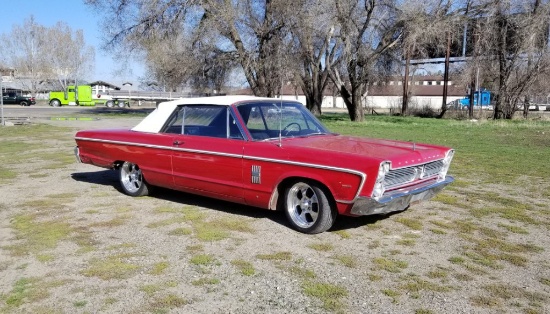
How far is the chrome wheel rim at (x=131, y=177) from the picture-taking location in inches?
284

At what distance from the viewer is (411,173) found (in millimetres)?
5359

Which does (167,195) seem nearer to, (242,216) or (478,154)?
(242,216)

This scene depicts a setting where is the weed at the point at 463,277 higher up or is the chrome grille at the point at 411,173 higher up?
the chrome grille at the point at 411,173

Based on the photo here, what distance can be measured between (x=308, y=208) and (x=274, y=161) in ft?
2.08

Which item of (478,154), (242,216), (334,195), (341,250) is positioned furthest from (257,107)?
(478,154)

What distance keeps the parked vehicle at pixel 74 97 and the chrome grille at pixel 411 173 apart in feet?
185

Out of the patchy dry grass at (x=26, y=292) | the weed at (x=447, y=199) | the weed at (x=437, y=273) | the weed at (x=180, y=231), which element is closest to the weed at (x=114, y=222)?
the weed at (x=180, y=231)

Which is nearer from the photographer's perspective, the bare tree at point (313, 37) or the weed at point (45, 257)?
the weed at point (45, 257)

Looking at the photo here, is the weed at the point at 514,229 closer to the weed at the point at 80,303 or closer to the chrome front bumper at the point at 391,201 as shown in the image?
the chrome front bumper at the point at 391,201

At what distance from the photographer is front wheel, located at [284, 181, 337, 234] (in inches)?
204

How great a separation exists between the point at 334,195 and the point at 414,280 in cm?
123

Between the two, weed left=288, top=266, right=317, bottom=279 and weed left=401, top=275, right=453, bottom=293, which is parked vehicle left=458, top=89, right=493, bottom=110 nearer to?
weed left=401, top=275, right=453, bottom=293

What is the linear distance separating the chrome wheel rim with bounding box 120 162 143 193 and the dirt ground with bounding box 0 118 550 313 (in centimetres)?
27

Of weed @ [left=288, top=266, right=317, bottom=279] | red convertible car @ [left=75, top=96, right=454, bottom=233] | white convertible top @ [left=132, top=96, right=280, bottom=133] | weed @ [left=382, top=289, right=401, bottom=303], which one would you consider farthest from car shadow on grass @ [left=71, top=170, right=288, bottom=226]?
weed @ [left=382, top=289, right=401, bottom=303]
